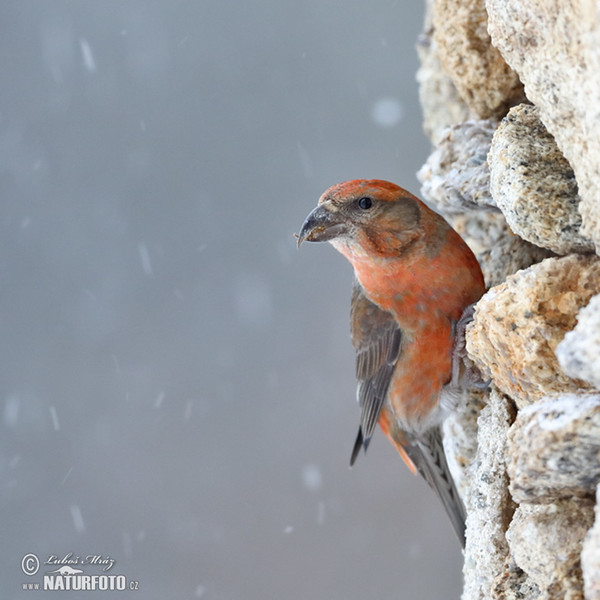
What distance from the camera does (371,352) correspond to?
2371 millimetres

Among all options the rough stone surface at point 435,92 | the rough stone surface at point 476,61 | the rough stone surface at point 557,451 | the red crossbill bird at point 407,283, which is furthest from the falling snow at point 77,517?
the rough stone surface at point 557,451

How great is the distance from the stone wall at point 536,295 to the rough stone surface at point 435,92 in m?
0.46

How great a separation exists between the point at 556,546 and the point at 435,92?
1896mm

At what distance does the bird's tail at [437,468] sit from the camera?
2.40m

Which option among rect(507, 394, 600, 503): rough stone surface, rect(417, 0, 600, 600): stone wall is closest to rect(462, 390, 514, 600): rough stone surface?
rect(417, 0, 600, 600): stone wall

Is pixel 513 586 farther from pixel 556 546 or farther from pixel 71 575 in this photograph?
pixel 71 575

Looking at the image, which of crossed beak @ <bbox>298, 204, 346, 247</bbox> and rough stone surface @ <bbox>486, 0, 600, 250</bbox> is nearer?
rough stone surface @ <bbox>486, 0, 600, 250</bbox>

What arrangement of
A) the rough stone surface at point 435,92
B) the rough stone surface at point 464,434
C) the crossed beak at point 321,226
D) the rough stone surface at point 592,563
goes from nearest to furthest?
the rough stone surface at point 592,563 → the crossed beak at point 321,226 → the rough stone surface at point 464,434 → the rough stone surface at point 435,92

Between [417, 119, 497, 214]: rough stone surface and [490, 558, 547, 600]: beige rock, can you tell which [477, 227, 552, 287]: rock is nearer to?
[417, 119, 497, 214]: rough stone surface

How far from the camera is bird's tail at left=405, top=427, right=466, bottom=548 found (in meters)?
2.40

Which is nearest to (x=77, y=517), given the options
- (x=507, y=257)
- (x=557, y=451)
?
(x=507, y=257)

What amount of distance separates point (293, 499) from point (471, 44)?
459cm

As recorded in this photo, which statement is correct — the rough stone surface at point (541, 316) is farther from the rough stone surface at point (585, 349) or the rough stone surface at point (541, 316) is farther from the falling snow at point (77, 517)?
the falling snow at point (77, 517)

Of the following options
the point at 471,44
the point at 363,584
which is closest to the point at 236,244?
the point at 363,584
